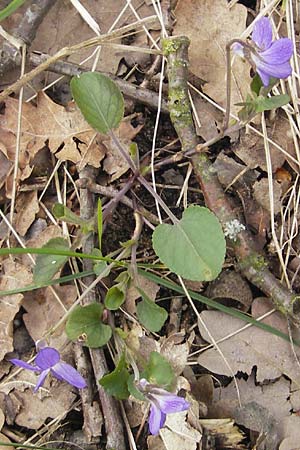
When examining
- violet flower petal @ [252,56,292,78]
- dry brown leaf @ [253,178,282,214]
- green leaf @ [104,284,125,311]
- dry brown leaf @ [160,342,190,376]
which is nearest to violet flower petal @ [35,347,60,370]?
green leaf @ [104,284,125,311]

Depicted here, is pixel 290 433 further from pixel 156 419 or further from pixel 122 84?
pixel 122 84

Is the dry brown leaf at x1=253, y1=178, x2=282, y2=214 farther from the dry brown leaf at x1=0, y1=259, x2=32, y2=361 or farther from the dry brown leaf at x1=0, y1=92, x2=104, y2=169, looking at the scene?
the dry brown leaf at x1=0, y1=259, x2=32, y2=361

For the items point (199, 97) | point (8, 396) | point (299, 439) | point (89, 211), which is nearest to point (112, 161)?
point (89, 211)

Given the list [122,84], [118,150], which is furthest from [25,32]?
[118,150]

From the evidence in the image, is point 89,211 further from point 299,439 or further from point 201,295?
point 299,439

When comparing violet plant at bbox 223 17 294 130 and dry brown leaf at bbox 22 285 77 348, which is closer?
violet plant at bbox 223 17 294 130
